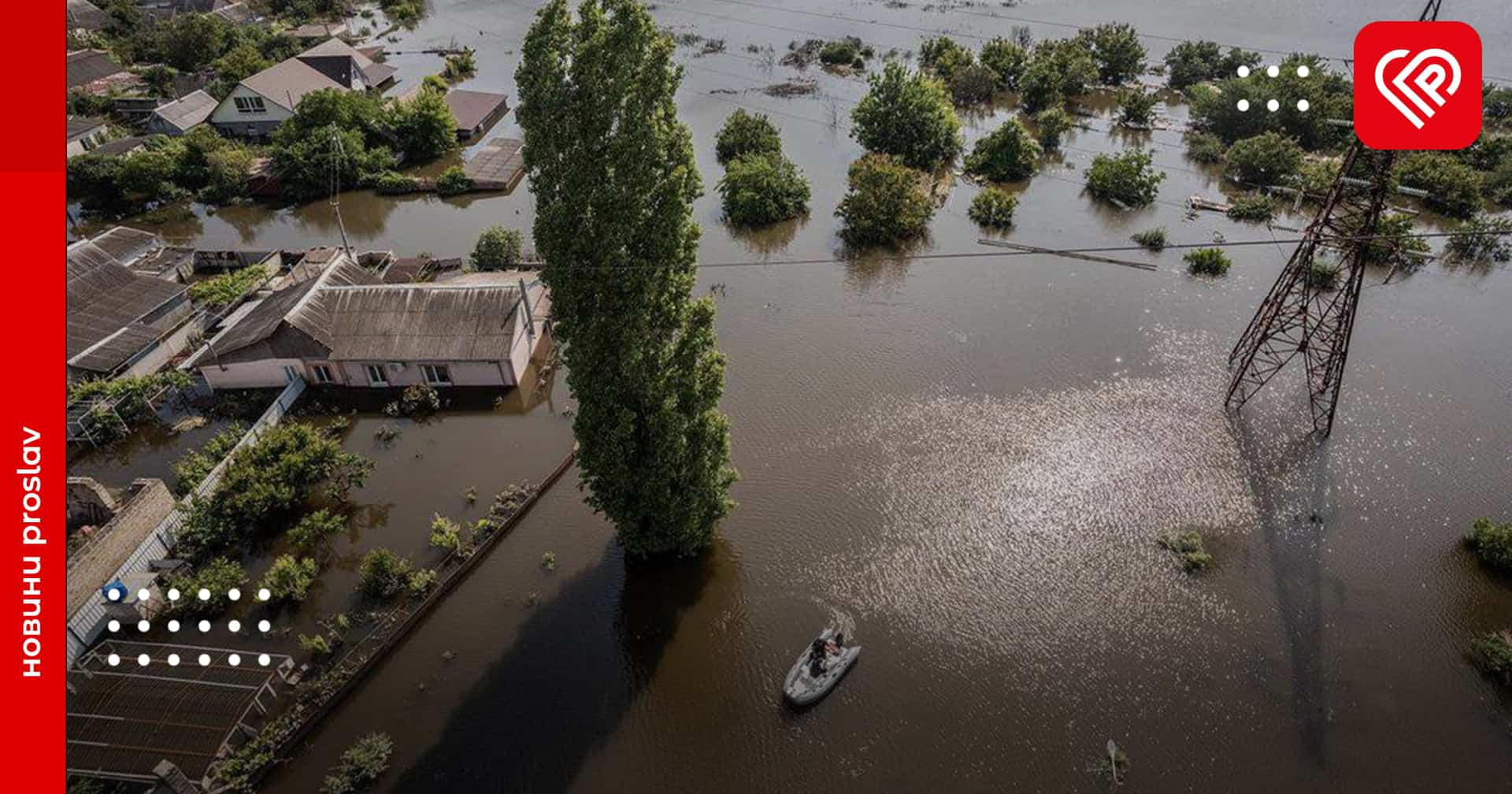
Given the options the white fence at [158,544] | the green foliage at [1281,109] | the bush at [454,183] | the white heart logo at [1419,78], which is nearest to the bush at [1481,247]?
the green foliage at [1281,109]

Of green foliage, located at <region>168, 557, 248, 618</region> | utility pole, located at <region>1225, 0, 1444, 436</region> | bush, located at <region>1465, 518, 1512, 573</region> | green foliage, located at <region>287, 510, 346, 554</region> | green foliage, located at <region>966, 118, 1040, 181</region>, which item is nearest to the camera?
green foliage, located at <region>168, 557, 248, 618</region>

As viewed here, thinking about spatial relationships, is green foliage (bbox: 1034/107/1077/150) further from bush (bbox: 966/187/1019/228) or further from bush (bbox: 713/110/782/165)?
bush (bbox: 713/110/782/165)

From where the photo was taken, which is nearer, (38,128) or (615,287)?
(38,128)

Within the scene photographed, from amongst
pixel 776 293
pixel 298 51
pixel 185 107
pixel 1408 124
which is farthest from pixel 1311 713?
pixel 298 51

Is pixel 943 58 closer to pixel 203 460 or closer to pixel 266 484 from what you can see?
pixel 266 484

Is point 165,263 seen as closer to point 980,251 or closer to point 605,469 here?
point 605,469

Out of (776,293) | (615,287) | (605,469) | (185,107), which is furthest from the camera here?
(185,107)

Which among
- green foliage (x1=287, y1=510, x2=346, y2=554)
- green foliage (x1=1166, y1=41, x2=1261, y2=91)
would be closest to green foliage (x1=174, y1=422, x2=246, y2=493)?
green foliage (x1=287, y1=510, x2=346, y2=554)

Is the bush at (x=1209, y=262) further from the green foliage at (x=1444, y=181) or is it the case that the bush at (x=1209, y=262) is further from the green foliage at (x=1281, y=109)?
the green foliage at (x=1281, y=109)
